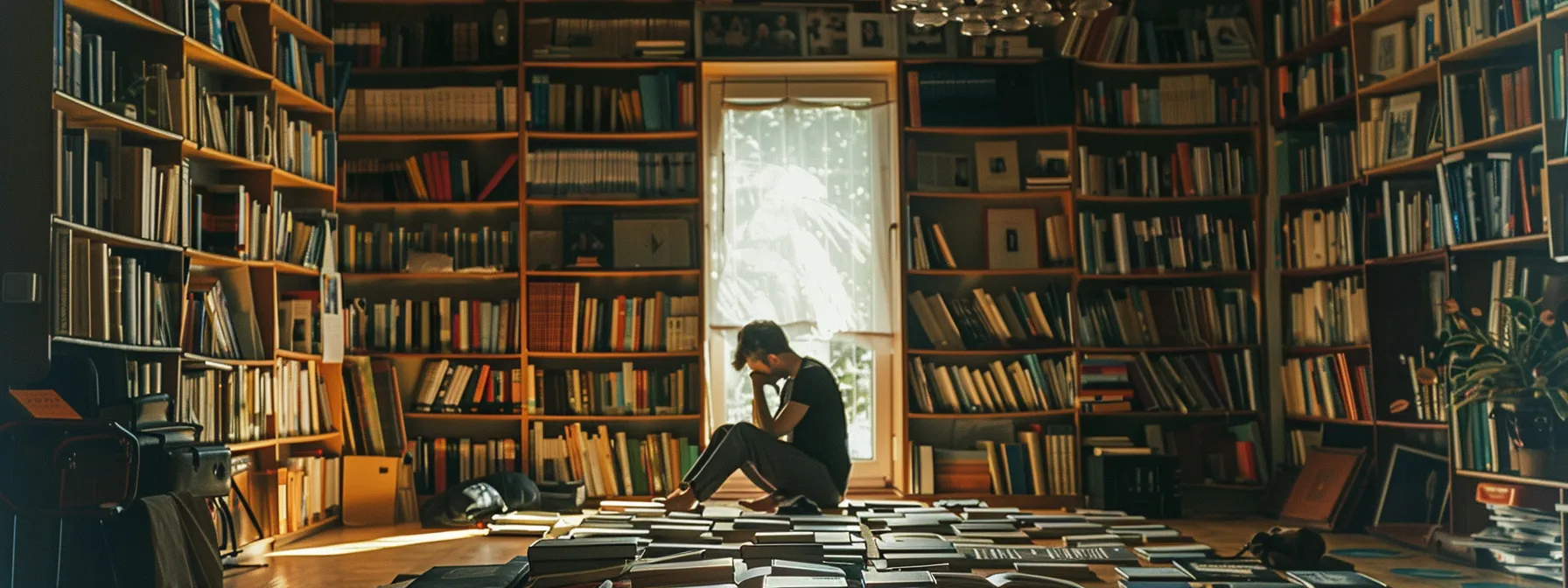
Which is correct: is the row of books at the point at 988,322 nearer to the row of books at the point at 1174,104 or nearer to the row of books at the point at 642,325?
the row of books at the point at 1174,104

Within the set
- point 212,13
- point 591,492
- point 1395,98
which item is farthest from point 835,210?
point 212,13

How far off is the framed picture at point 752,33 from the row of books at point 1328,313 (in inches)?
119

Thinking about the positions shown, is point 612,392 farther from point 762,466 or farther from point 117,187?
point 117,187

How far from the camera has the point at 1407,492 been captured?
6598 millimetres

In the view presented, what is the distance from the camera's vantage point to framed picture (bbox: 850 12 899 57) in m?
7.74

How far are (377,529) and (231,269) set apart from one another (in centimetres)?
154

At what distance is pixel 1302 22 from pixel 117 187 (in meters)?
5.70

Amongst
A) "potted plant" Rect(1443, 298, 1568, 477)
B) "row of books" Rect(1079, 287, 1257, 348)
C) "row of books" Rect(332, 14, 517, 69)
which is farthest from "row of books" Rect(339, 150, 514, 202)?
"potted plant" Rect(1443, 298, 1568, 477)

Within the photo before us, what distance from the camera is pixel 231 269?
245 inches

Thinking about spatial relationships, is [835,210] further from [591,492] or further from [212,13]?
[212,13]

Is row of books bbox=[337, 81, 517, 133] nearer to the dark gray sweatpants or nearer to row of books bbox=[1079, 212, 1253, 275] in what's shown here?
the dark gray sweatpants

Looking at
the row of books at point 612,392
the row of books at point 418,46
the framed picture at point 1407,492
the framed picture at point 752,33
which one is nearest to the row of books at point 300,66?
the row of books at point 418,46

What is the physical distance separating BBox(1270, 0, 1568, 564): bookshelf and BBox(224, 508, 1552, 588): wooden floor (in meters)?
0.45

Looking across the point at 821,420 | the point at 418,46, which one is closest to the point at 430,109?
the point at 418,46
